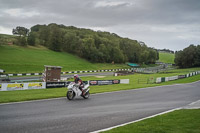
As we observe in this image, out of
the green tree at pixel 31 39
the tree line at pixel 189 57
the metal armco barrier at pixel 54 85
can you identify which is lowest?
the metal armco barrier at pixel 54 85

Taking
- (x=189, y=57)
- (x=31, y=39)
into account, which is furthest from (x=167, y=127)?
(x=189, y=57)

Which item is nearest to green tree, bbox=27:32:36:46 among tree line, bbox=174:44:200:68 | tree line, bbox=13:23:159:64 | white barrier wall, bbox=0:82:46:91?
tree line, bbox=13:23:159:64

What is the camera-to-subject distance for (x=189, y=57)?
96000 mm

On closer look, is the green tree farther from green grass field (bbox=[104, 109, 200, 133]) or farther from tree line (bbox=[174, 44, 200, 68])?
green grass field (bbox=[104, 109, 200, 133])

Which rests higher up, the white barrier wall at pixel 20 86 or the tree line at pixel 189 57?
the tree line at pixel 189 57

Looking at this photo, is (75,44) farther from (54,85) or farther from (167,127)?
(167,127)

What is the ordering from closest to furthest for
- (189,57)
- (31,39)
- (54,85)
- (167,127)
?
(167,127) < (54,85) < (31,39) < (189,57)

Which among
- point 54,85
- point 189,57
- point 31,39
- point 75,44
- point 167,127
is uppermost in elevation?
point 31,39

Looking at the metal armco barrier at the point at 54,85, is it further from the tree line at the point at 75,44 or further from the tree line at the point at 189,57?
the tree line at the point at 189,57

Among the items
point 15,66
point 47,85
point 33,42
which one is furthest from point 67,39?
point 47,85

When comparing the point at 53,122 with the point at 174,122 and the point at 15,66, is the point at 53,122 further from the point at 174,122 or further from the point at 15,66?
the point at 15,66

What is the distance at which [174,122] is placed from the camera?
877 centimetres

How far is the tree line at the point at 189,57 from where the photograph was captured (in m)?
95.7

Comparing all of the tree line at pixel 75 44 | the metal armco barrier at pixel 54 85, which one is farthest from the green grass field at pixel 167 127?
the tree line at pixel 75 44
